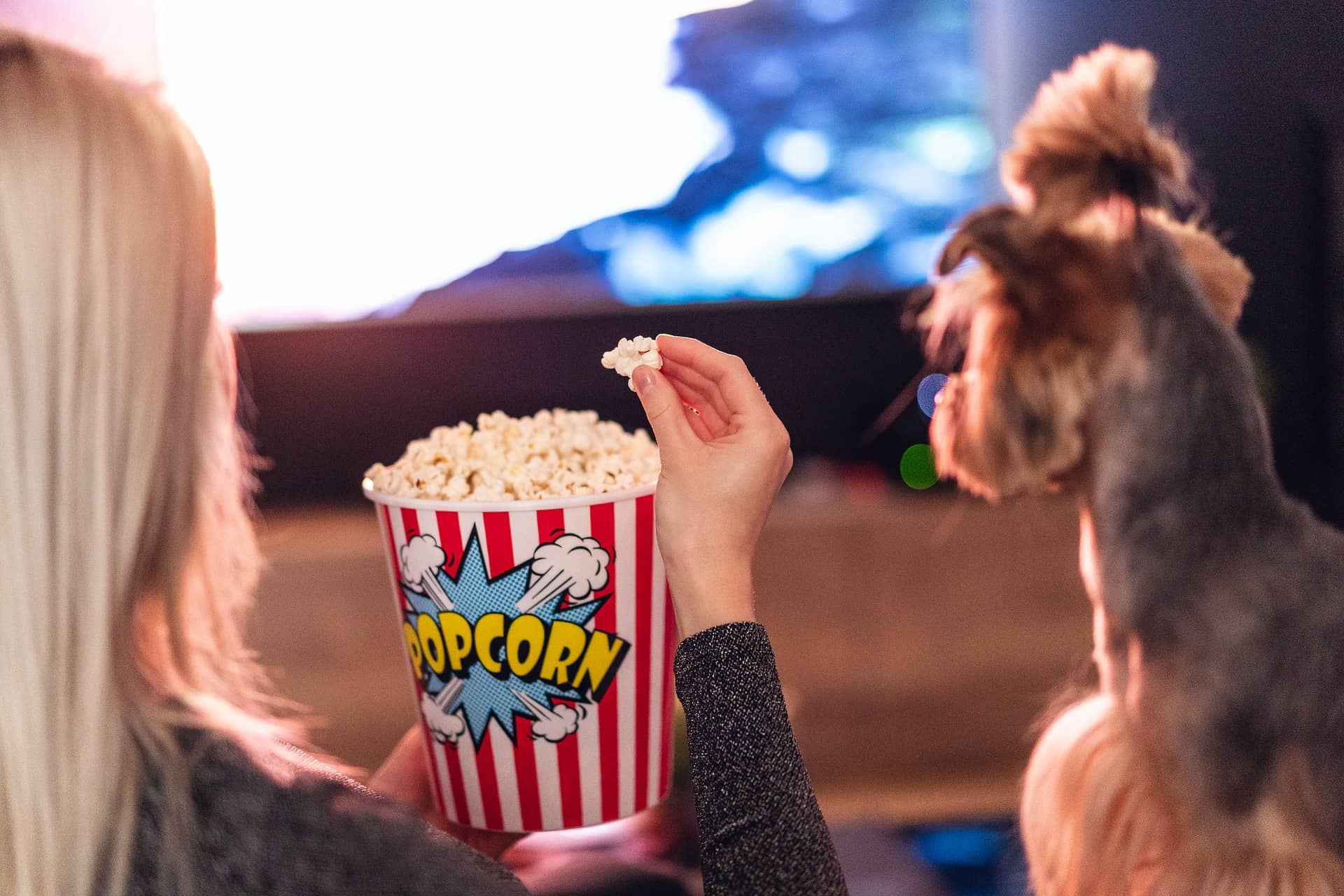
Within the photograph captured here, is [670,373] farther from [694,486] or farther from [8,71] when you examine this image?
[8,71]

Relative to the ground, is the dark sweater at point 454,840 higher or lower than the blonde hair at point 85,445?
lower

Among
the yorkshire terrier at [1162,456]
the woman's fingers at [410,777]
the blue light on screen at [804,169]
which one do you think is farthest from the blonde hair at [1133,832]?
the blue light on screen at [804,169]

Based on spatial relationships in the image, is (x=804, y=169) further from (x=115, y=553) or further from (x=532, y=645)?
(x=115, y=553)

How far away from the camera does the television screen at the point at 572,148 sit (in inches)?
75.7

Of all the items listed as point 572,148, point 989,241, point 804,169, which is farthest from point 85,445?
point 804,169

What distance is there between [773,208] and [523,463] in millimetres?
1416

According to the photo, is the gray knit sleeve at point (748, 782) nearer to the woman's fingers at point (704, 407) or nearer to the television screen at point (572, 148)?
the woman's fingers at point (704, 407)

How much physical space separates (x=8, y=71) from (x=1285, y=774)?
30.9 inches

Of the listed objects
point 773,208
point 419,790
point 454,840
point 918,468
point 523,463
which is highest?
point 773,208

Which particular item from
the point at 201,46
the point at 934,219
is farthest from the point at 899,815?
the point at 201,46

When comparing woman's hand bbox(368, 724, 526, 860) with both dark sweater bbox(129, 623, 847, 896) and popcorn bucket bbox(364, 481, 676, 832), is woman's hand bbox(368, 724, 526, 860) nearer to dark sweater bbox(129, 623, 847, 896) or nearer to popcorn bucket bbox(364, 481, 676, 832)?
popcorn bucket bbox(364, 481, 676, 832)

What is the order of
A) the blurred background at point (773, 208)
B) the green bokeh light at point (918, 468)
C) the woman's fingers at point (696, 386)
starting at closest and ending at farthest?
the woman's fingers at point (696, 386) < the blurred background at point (773, 208) < the green bokeh light at point (918, 468)

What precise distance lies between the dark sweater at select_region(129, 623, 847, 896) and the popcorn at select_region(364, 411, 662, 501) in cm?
17

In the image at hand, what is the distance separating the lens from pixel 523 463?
28.0 inches
